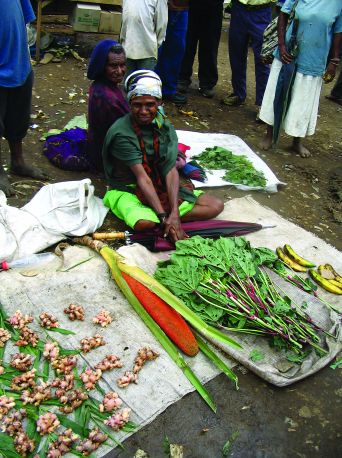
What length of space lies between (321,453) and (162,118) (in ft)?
8.94

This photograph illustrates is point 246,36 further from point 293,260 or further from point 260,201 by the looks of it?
point 293,260

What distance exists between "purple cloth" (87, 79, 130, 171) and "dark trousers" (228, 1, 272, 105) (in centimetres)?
280

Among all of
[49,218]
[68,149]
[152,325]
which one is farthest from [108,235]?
[68,149]

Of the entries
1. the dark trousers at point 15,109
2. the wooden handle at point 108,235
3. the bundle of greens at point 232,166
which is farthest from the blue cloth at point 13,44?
the bundle of greens at point 232,166

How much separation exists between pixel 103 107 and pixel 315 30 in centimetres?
246

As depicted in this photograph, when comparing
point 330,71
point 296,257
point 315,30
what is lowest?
point 296,257

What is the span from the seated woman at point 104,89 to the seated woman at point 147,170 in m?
0.47

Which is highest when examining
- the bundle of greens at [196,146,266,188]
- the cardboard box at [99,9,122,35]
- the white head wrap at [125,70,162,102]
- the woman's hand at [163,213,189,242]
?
the white head wrap at [125,70,162,102]

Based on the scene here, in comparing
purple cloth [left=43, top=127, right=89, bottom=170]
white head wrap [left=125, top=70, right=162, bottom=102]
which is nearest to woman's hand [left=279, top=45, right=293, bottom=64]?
white head wrap [left=125, top=70, right=162, bottom=102]

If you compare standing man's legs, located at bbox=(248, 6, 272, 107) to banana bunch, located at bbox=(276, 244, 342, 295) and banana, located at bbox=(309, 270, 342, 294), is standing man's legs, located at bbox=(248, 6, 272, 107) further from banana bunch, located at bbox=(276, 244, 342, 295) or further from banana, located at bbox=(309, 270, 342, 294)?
banana, located at bbox=(309, 270, 342, 294)

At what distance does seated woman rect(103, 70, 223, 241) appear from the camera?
378 centimetres

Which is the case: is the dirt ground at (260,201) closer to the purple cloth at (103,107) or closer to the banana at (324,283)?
the purple cloth at (103,107)

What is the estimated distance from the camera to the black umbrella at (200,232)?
3.75m

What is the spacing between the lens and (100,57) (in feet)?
13.8
